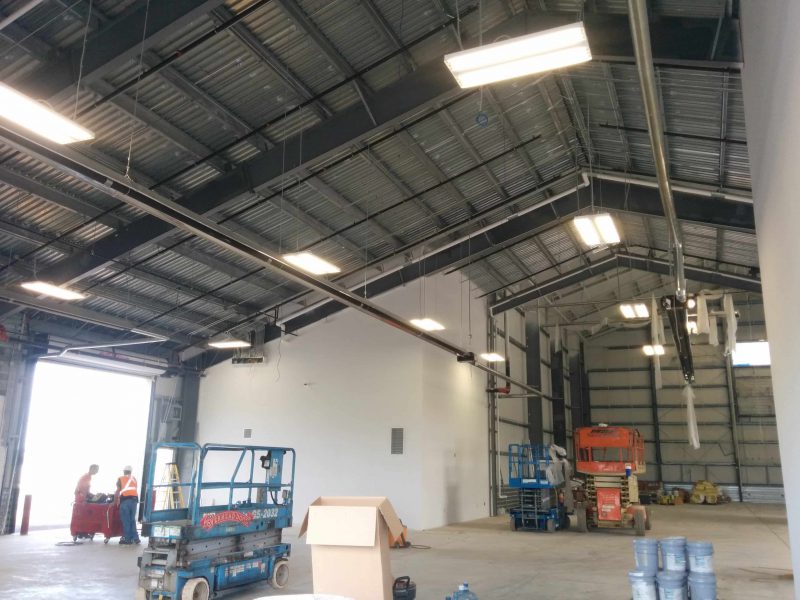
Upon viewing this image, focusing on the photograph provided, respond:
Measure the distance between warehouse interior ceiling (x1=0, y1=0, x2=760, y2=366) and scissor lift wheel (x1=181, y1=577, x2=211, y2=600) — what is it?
4.72m

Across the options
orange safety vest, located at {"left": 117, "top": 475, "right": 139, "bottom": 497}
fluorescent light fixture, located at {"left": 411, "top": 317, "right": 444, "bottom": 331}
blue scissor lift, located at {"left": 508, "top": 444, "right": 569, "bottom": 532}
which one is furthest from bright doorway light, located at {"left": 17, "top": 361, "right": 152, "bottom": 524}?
blue scissor lift, located at {"left": 508, "top": 444, "right": 569, "bottom": 532}

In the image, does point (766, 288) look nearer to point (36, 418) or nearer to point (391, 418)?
point (391, 418)

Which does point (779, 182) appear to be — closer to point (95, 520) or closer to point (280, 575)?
point (280, 575)

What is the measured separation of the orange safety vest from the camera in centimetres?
1338

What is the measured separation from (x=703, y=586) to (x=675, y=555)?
356 millimetres

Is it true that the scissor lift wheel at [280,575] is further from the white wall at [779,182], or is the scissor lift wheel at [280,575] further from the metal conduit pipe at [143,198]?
the white wall at [779,182]

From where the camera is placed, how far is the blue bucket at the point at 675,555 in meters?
6.21

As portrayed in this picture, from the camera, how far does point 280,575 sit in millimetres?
9250

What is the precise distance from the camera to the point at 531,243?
18.7 m

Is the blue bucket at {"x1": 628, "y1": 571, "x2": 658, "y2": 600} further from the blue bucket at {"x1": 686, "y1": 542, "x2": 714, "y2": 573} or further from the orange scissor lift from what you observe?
the orange scissor lift

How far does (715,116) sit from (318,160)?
260 inches

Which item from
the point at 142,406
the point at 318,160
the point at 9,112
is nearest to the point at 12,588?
the point at 9,112

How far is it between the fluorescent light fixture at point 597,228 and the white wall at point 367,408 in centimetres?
776

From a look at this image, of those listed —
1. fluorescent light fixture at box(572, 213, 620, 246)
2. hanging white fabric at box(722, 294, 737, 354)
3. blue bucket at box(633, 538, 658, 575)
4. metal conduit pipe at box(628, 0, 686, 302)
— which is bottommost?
blue bucket at box(633, 538, 658, 575)
